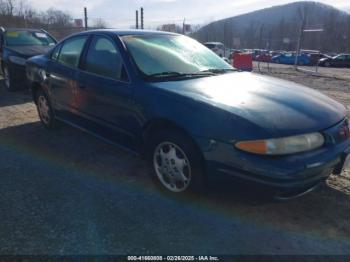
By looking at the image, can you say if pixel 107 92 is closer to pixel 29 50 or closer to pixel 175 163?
pixel 175 163

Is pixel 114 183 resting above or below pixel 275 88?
below

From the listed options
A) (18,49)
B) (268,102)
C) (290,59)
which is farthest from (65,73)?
(290,59)

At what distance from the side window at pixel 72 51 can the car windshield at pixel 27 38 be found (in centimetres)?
497

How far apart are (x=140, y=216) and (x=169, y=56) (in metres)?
1.71

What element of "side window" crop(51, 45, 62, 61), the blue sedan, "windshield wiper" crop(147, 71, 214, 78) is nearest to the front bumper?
the blue sedan

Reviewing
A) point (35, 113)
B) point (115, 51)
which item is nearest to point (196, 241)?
point (115, 51)

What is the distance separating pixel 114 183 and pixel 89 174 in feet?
1.27

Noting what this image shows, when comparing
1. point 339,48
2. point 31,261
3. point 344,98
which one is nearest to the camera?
point 31,261

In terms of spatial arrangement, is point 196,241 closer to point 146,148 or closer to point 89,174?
point 146,148

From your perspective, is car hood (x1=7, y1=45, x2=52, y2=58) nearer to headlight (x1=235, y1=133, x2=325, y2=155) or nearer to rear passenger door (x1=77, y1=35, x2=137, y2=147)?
rear passenger door (x1=77, y1=35, x2=137, y2=147)

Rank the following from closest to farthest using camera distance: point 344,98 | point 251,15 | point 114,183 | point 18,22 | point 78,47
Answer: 1. point 114,183
2. point 78,47
3. point 344,98
4. point 18,22
5. point 251,15

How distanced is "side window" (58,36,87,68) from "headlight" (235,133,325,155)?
2.58 m

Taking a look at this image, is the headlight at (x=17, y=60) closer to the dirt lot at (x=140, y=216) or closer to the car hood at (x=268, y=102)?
the dirt lot at (x=140, y=216)

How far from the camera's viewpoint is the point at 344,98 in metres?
9.11
